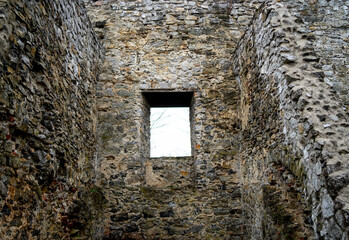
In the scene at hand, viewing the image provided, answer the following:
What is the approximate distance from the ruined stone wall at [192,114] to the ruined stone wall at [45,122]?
2.14ft

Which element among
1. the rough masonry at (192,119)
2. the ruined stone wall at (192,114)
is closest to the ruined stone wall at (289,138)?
the rough masonry at (192,119)

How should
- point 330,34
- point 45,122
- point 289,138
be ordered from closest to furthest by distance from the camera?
1. point 45,122
2. point 289,138
3. point 330,34

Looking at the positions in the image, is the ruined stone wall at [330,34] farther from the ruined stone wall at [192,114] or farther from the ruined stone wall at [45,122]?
the ruined stone wall at [45,122]

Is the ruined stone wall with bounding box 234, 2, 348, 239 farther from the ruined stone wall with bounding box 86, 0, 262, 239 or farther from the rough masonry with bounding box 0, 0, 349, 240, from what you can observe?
the ruined stone wall with bounding box 86, 0, 262, 239

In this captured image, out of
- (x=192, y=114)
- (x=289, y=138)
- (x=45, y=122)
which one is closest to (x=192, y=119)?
(x=192, y=114)

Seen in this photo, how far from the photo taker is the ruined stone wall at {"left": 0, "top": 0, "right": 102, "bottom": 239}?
255cm

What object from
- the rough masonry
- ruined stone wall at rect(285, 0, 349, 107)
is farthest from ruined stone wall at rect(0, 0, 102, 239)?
ruined stone wall at rect(285, 0, 349, 107)

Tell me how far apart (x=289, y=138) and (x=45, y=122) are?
109 inches

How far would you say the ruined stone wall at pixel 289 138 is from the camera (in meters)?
2.67

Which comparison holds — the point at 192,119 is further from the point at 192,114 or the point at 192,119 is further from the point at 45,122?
the point at 45,122

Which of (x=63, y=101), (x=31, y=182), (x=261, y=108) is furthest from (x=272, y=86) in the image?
(x=31, y=182)

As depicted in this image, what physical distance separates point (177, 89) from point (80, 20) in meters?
2.11

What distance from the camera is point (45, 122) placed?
328cm

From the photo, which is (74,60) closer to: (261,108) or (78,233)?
(78,233)
